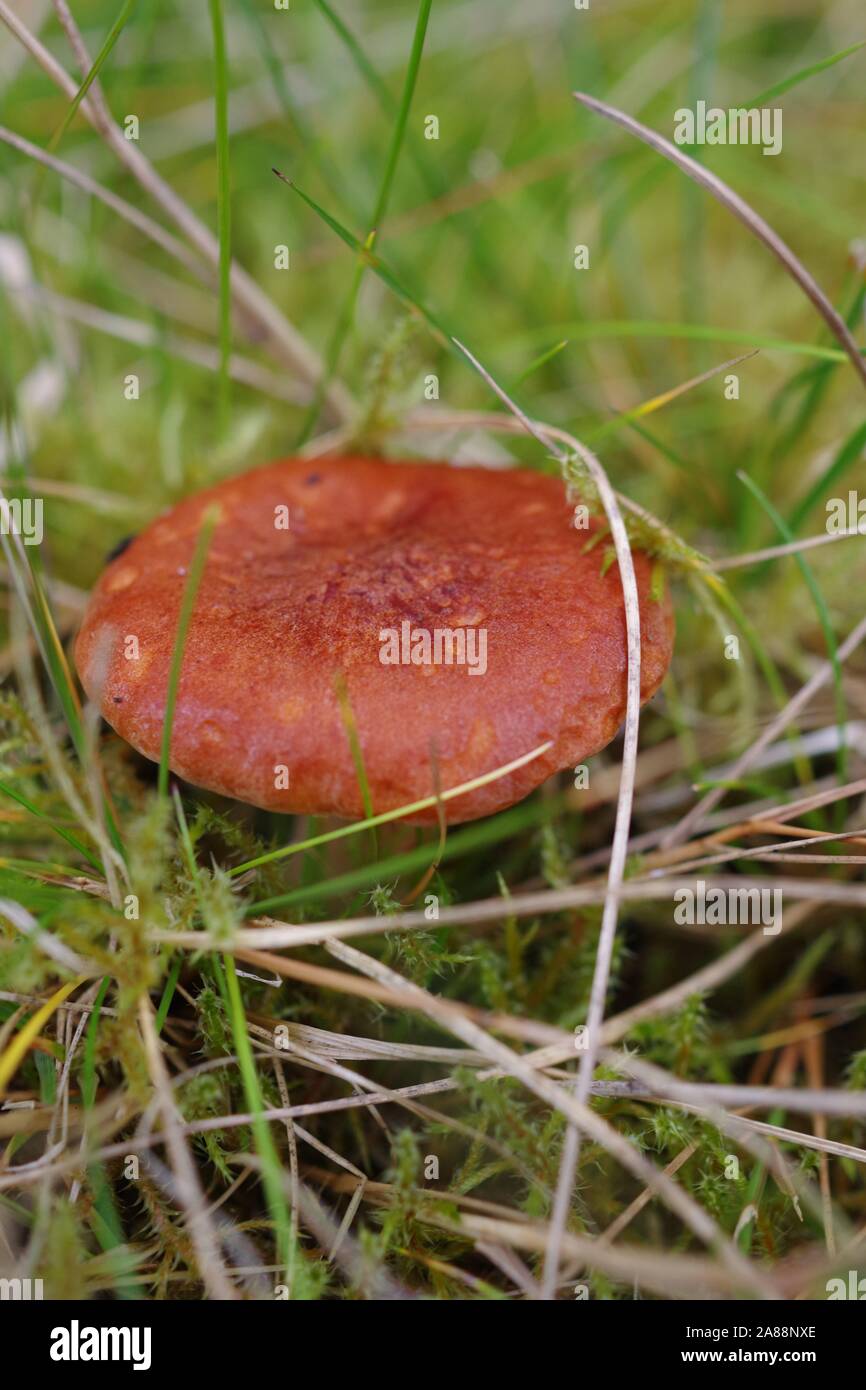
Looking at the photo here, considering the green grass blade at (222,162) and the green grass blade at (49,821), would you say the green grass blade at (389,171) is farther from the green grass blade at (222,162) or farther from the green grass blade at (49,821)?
the green grass blade at (49,821)

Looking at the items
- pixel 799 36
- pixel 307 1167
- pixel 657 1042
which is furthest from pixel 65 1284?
pixel 799 36

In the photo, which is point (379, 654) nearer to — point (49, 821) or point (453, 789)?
point (453, 789)

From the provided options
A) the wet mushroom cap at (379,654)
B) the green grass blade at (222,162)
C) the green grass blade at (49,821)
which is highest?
the green grass blade at (222,162)

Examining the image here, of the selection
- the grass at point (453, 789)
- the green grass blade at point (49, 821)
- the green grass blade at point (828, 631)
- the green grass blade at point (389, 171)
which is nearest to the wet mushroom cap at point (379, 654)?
the grass at point (453, 789)

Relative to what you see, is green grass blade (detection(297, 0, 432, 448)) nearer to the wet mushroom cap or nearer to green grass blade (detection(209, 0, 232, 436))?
green grass blade (detection(209, 0, 232, 436))

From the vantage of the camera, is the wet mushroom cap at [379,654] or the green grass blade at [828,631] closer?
the wet mushroom cap at [379,654]

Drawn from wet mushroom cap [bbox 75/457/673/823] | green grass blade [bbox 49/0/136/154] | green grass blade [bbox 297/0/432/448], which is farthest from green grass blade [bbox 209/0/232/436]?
wet mushroom cap [bbox 75/457/673/823]
